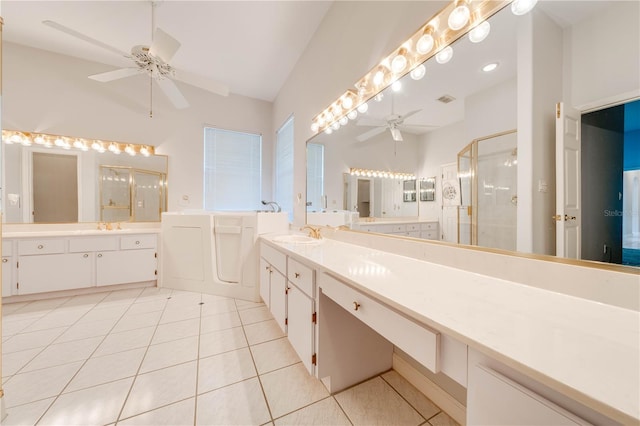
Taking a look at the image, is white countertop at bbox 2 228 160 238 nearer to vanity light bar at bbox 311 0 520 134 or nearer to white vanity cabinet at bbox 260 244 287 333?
white vanity cabinet at bbox 260 244 287 333

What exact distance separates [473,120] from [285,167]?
277 centimetres

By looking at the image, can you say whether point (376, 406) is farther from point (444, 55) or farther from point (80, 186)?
point (80, 186)

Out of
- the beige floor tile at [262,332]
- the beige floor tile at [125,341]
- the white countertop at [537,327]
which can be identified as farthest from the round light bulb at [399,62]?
the beige floor tile at [125,341]

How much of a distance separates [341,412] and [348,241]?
1.08m

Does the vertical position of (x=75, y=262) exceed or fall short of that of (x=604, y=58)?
it falls short

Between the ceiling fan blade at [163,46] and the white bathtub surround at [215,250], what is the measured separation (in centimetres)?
164

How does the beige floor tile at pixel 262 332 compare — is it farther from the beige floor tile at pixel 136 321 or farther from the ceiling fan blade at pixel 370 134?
the ceiling fan blade at pixel 370 134

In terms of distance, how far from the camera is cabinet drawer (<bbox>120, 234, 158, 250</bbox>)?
2879 mm

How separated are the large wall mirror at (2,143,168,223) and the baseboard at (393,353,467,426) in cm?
358

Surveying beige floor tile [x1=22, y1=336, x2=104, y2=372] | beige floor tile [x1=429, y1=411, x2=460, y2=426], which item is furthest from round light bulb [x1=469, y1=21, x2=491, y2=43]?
beige floor tile [x1=22, y1=336, x2=104, y2=372]

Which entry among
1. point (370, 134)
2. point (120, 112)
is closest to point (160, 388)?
point (370, 134)

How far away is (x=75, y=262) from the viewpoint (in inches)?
105

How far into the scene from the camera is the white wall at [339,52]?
1.39 metres

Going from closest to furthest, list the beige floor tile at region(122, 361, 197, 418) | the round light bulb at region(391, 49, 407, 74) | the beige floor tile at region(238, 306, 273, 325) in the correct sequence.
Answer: the beige floor tile at region(122, 361, 197, 418), the round light bulb at region(391, 49, 407, 74), the beige floor tile at region(238, 306, 273, 325)
